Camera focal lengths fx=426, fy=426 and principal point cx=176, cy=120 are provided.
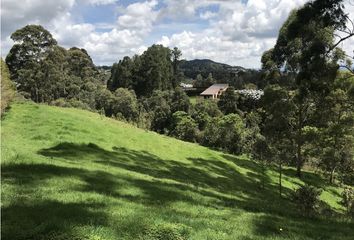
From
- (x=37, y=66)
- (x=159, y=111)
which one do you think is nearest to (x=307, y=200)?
(x=37, y=66)

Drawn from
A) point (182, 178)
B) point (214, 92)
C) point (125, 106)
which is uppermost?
point (214, 92)

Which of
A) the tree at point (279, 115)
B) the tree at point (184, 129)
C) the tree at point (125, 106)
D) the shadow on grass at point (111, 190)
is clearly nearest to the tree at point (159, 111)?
the tree at point (125, 106)

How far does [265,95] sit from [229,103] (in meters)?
52.1

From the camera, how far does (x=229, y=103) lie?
289 ft

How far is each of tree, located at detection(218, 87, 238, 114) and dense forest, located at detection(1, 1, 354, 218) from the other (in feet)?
0.68

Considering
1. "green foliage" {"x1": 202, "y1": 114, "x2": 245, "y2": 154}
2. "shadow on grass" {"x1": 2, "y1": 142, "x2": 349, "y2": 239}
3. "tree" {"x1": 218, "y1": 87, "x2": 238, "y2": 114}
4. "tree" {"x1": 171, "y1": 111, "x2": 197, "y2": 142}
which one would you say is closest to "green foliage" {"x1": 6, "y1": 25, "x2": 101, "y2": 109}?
"tree" {"x1": 171, "y1": 111, "x2": 197, "y2": 142}

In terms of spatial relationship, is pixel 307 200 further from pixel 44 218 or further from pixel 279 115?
pixel 279 115

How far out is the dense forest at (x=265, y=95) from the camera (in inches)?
1019

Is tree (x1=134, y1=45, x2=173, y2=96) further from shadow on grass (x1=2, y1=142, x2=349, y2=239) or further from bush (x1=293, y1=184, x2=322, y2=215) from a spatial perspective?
bush (x1=293, y1=184, x2=322, y2=215)

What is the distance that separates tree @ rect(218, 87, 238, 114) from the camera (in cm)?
8738

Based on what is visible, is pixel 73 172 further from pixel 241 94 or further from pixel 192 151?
pixel 241 94

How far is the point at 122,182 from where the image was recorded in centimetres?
1457

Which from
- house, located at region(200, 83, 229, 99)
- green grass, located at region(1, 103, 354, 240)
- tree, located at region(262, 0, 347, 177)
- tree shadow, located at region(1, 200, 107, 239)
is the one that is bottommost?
green grass, located at region(1, 103, 354, 240)

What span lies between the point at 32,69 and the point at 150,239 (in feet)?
205
